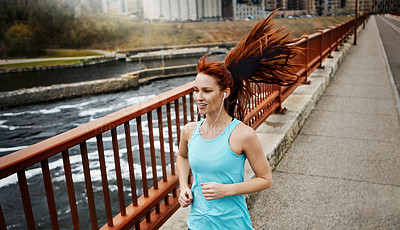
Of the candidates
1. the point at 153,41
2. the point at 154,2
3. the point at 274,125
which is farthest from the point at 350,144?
the point at 154,2

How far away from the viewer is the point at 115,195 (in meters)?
13.0

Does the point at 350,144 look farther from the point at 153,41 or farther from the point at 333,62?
the point at 153,41

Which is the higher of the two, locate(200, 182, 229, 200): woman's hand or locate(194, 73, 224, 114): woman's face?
locate(194, 73, 224, 114): woman's face

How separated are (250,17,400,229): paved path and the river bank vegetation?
132 ft

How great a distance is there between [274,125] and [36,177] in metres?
15.9

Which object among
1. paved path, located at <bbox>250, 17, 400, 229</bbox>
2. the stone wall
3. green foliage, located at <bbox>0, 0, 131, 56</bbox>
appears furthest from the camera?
green foliage, located at <bbox>0, 0, 131, 56</bbox>

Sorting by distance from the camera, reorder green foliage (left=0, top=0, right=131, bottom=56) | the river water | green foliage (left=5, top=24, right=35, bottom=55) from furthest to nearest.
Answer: green foliage (left=0, top=0, right=131, bottom=56) < green foliage (left=5, top=24, right=35, bottom=55) < the river water

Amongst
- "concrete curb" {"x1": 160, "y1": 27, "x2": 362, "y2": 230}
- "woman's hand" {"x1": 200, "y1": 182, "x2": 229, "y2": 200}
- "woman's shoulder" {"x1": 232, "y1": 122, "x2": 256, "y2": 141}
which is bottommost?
"concrete curb" {"x1": 160, "y1": 27, "x2": 362, "y2": 230}

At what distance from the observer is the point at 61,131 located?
3177cm

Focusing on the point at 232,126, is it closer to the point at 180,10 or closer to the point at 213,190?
the point at 213,190

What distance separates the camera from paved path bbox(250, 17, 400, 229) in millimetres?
2924

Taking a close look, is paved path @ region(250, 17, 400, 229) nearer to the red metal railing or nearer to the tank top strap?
the red metal railing

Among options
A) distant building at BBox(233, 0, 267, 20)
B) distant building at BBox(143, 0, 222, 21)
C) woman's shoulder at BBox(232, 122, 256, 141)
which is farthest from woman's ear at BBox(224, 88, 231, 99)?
distant building at BBox(143, 0, 222, 21)

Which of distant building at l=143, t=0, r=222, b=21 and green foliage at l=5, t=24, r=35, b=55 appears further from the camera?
distant building at l=143, t=0, r=222, b=21
